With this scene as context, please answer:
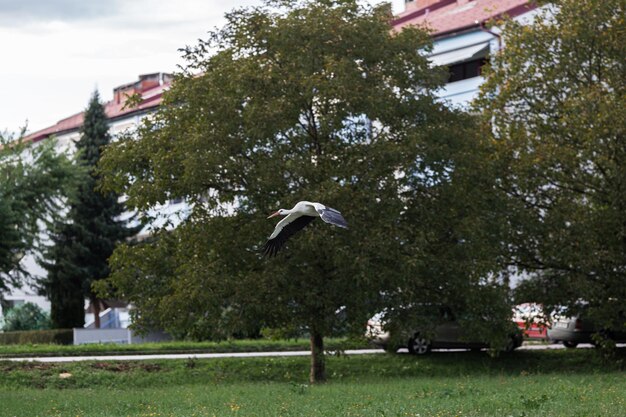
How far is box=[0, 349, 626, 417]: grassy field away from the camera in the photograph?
1670 cm

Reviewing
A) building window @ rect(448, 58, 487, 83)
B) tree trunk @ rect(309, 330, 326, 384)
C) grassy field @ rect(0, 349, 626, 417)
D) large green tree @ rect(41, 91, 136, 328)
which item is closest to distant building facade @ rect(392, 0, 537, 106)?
building window @ rect(448, 58, 487, 83)

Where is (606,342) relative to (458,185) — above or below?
below

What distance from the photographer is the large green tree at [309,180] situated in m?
26.1

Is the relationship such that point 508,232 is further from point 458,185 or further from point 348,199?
point 348,199

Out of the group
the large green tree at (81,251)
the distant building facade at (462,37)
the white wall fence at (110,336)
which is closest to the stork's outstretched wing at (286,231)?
the distant building facade at (462,37)

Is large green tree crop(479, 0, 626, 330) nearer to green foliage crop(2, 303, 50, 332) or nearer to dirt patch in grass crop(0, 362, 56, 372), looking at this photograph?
dirt patch in grass crop(0, 362, 56, 372)

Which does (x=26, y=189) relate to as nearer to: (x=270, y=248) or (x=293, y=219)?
(x=270, y=248)

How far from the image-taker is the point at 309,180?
2620cm

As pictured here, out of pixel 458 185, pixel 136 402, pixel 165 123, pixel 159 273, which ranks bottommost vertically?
pixel 136 402

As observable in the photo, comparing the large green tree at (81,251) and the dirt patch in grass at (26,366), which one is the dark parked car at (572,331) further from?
the large green tree at (81,251)

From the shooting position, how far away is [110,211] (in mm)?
53781

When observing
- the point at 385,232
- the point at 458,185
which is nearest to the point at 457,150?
the point at 458,185

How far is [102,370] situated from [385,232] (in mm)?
7743

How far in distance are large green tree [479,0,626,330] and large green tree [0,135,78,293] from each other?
1555 centimetres
